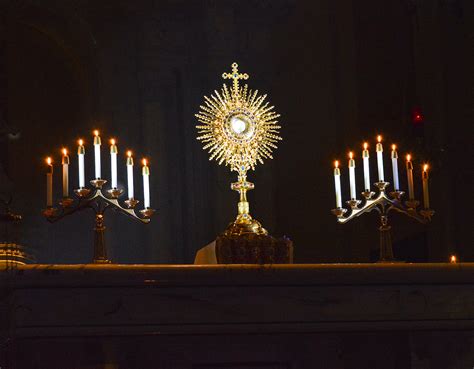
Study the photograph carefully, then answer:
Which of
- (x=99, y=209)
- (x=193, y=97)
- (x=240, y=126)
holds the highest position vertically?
(x=193, y=97)

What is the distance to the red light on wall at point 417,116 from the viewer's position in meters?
8.45

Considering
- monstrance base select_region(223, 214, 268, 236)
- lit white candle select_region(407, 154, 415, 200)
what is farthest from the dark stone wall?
monstrance base select_region(223, 214, 268, 236)

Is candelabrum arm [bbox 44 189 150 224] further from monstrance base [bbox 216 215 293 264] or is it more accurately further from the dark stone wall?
the dark stone wall

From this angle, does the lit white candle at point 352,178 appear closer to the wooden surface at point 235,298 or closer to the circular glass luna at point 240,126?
the circular glass luna at point 240,126

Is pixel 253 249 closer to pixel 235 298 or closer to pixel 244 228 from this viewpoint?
pixel 244 228

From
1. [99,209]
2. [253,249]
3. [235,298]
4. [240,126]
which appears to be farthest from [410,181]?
[235,298]

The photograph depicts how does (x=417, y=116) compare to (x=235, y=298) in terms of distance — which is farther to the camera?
(x=417, y=116)

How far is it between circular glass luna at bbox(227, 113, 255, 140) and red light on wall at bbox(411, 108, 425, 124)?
3.20 m

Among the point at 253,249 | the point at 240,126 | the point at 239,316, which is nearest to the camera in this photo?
the point at 239,316

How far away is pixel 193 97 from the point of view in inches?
388

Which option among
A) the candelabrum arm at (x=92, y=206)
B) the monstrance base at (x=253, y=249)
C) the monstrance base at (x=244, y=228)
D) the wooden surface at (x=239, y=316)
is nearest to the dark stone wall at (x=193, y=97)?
the monstrance base at (x=244, y=228)

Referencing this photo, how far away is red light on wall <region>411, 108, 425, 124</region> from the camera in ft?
27.7

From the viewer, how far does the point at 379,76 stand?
→ 936 centimetres

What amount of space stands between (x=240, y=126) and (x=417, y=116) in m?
3.21
